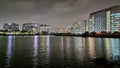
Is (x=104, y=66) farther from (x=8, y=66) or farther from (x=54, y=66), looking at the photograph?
(x=8, y=66)

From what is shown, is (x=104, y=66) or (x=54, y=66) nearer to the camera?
(x=104, y=66)

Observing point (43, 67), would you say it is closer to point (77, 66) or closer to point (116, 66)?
point (77, 66)

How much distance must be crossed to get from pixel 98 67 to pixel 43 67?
9.38 m

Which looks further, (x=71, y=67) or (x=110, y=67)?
(x=71, y=67)

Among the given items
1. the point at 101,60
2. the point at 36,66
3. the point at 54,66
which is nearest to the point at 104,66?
the point at 101,60

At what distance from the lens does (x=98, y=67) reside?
33625mm

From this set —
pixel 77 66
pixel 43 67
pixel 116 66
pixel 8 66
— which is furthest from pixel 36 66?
pixel 116 66

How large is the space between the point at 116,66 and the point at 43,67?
12.0 metres

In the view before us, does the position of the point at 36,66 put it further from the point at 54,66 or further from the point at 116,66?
the point at 116,66

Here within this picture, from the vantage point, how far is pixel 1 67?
36.4m

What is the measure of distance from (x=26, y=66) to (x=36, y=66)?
1758mm

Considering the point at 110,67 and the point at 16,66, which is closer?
the point at 110,67

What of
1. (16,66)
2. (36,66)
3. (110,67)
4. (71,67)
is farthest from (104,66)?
(16,66)

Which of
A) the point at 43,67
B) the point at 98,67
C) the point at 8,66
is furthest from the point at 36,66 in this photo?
the point at 98,67
